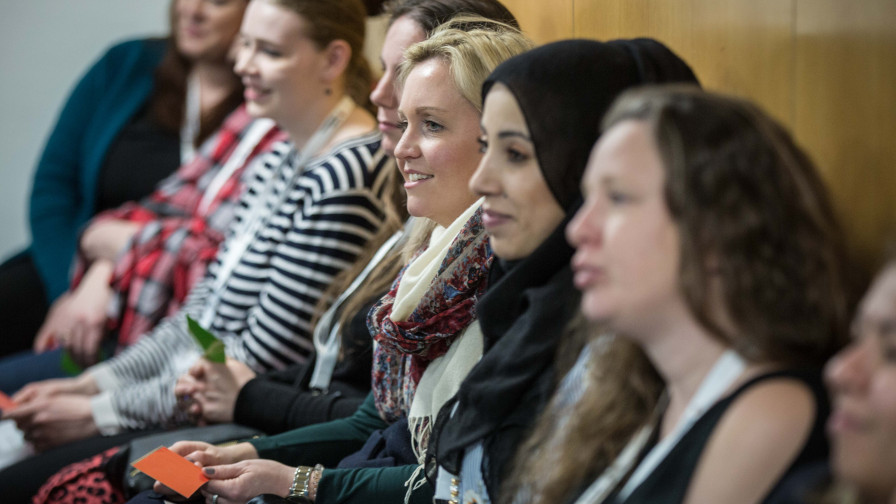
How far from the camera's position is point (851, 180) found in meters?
1.12

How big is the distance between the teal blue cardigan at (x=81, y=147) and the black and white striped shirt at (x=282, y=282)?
2.96 feet

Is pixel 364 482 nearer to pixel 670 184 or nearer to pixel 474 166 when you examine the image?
pixel 474 166

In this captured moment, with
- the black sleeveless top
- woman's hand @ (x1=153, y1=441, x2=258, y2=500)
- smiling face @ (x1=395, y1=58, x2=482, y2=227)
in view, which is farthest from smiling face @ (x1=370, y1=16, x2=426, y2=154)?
the black sleeveless top

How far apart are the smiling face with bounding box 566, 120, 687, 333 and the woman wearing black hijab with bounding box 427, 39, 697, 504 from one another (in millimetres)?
204

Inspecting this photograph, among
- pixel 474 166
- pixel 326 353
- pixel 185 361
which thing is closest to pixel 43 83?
pixel 185 361

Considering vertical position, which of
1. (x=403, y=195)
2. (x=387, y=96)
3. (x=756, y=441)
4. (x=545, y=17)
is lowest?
(x=403, y=195)

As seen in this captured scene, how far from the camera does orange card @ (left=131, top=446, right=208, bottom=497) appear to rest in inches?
60.5

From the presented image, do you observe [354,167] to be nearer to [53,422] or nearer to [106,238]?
[53,422]

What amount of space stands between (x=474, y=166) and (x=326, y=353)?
0.63 m

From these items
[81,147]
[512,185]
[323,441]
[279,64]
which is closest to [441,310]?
[512,185]

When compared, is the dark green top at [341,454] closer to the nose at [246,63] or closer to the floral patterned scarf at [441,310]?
the floral patterned scarf at [441,310]

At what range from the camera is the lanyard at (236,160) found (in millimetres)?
2729

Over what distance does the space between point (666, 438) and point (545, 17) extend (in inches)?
46.2

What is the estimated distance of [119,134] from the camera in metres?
3.18
